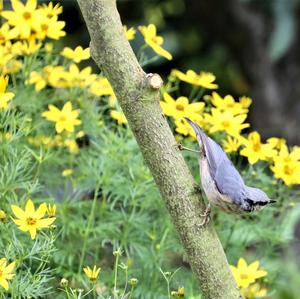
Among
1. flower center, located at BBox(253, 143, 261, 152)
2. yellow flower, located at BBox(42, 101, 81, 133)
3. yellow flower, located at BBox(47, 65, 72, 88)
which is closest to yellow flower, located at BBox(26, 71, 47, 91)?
yellow flower, located at BBox(47, 65, 72, 88)

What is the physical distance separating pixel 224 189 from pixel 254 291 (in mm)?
404

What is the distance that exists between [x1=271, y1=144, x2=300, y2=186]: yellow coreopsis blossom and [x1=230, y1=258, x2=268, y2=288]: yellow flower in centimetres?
20

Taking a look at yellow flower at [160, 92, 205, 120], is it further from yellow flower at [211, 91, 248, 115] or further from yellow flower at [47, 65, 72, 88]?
yellow flower at [47, 65, 72, 88]

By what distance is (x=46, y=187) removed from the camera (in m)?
1.88

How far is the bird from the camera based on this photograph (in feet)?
4.86

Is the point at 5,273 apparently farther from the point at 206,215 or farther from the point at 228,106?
the point at 228,106

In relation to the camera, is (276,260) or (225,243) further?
(276,260)

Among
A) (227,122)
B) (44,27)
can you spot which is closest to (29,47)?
(44,27)

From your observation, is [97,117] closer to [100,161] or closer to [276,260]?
[100,161]

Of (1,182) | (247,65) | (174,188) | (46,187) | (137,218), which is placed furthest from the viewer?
(247,65)

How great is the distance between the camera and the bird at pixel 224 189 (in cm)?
148

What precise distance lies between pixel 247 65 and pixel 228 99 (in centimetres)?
194

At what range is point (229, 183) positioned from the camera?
150 cm

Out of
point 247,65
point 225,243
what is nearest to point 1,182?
point 225,243
